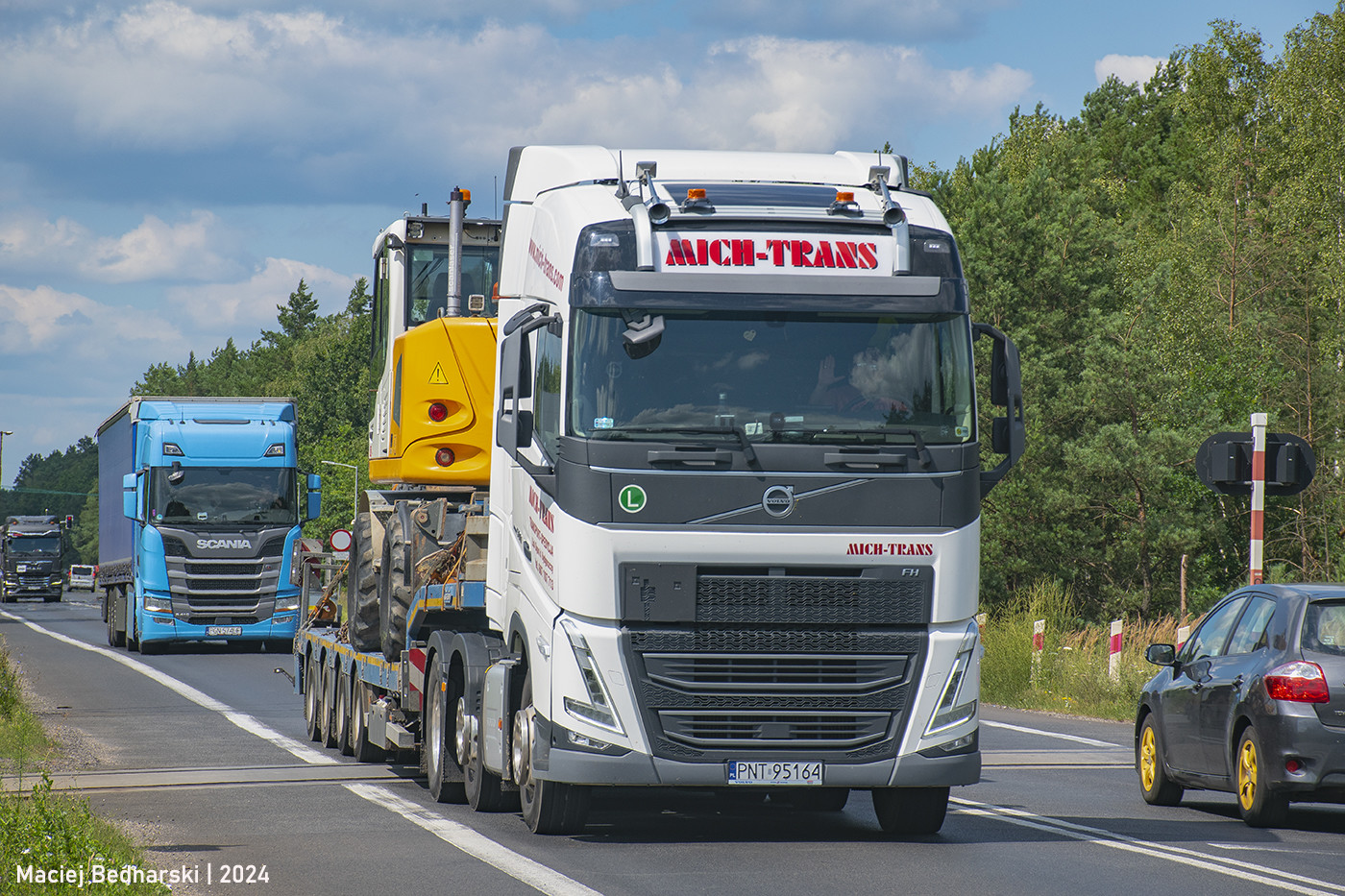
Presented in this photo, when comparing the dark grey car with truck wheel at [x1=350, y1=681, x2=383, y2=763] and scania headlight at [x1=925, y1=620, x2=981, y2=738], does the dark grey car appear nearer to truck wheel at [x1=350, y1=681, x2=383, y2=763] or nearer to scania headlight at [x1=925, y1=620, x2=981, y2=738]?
scania headlight at [x1=925, y1=620, x2=981, y2=738]

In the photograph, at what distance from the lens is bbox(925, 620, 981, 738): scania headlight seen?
378 inches

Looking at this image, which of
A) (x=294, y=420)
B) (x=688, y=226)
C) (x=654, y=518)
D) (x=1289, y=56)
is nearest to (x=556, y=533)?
(x=654, y=518)

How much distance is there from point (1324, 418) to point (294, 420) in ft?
80.3

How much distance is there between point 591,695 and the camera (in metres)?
9.39

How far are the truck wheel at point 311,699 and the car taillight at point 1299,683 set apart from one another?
9.29 m

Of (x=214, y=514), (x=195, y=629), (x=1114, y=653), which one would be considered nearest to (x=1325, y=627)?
(x=1114, y=653)

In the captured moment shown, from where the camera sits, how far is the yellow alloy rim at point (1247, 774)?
1093 centimetres

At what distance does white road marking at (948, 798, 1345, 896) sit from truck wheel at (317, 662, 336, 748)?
20.8ft

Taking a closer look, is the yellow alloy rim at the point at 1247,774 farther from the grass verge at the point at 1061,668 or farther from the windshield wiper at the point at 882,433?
the grass verge at the point at 1061,668

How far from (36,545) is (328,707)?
65609mm

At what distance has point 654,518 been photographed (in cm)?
933

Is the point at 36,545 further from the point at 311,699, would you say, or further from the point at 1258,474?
the point at 1258,474

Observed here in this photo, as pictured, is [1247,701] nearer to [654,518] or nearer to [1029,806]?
[1029,806]

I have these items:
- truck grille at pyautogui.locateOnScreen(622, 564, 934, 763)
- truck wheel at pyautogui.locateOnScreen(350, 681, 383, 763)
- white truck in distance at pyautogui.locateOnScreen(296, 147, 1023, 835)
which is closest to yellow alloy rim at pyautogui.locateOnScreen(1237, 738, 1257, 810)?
white truck in distance at pyautogui.locateOnScreen(296, 147, 1023, 835)
